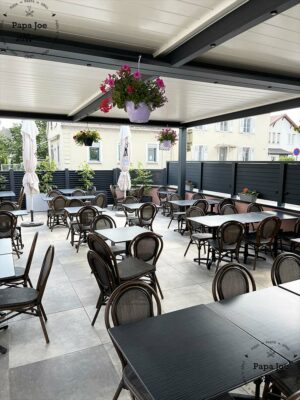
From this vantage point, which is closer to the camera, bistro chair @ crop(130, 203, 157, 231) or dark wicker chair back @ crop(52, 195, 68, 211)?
bistro chair @ crop(130, 203, 157, 231)

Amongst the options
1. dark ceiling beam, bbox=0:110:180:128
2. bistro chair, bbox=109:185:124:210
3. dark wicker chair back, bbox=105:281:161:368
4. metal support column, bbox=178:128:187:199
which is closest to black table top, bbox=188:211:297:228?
dark wicker chair back, bbox=105:281:161:368

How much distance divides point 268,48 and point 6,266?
11.3 ft

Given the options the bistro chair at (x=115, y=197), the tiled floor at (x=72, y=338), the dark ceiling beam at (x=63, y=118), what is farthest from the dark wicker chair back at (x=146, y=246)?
the bistro chair at (x=115, y=197)

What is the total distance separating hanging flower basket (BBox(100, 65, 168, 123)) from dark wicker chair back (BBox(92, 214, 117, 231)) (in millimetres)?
2370

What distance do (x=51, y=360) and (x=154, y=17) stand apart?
9.89 ft

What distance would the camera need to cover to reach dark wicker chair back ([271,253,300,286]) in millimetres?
2762

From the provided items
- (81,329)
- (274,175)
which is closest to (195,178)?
(274,175)

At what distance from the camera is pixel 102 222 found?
497cm

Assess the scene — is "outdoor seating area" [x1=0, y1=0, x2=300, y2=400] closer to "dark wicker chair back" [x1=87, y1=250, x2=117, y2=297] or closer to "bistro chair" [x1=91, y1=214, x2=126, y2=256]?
"dark wicker chair back" [x1=87, y1=250, x2=117, y2=297]

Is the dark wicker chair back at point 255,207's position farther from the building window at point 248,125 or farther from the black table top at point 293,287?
the building window at point 248,125

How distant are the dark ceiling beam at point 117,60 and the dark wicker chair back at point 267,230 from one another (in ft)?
6.77

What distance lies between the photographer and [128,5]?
221 cm

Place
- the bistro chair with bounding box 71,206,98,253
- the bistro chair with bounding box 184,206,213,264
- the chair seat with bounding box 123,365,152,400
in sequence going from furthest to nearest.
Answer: the bistro chair with bounding box 71,206,98,253 < the bistro chair with bounding box 184,206,213,264 < the chair seat with bounding box 123,365,152,400

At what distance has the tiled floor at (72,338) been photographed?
2266 mm
